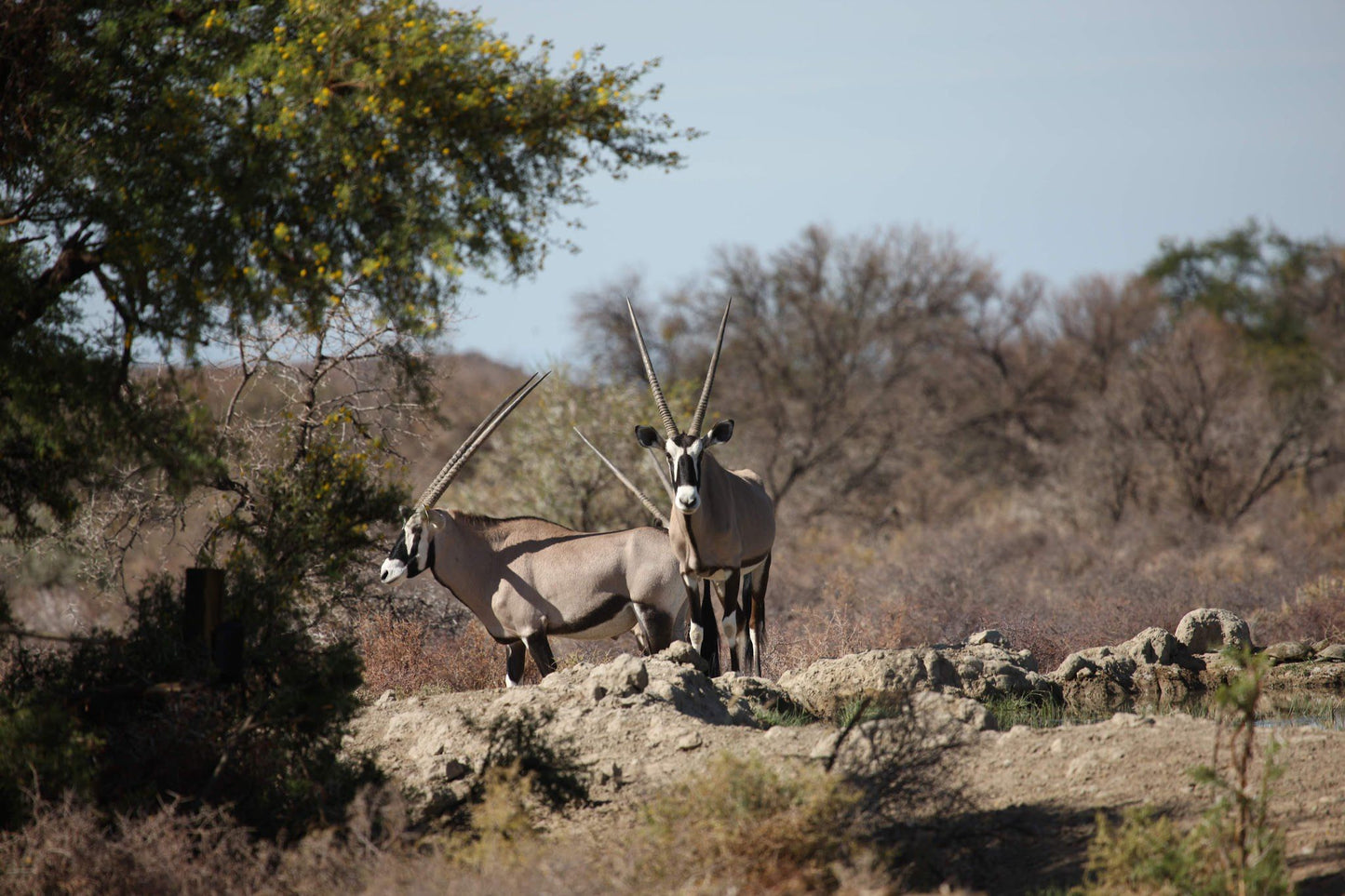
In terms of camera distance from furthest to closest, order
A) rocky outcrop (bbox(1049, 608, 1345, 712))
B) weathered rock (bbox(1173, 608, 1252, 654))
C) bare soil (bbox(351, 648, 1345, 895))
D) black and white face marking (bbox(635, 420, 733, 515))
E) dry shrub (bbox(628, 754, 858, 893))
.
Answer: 1. weathered rock (bbox(1173, 608, 1252, 654))
2. rocky outcrop (bbox(1049, 608, 1345, 712))
3. black and white face marking (bbox(635, 420, 733, 515))
4. bare soil (bbox(351, 648, 1345, 895))
5. dry shrub (bbox(628, 754, 858, 893))

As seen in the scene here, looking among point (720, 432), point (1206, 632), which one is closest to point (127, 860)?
point (720, 432)

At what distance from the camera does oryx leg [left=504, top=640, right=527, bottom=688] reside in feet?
31.0

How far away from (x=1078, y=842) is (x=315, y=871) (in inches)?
126

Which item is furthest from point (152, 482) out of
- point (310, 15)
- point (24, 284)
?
point (310, 15)

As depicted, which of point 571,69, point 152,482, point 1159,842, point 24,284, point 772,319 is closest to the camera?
point 1159,842

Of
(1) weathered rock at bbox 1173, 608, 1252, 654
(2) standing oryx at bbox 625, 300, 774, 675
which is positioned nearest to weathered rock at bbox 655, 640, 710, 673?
(2) standing oryx at bbox 625, 300, 774, 675

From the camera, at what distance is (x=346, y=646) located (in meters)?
6.35

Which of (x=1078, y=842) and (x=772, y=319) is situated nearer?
(x=1078, y=842)

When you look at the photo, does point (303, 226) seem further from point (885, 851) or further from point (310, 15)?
point (885, 851)

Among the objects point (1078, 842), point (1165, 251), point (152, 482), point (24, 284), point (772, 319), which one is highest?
point (1165, 251)

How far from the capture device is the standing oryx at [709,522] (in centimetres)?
904

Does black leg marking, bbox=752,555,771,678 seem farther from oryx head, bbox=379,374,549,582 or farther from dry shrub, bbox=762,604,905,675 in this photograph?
oryx head, bbox=379,374,549,582

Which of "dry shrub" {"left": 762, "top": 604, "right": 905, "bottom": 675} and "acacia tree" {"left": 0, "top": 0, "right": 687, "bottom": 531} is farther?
"dry shrub" {"left": 762, "top": 604, "right": 905, "bottom": 675}

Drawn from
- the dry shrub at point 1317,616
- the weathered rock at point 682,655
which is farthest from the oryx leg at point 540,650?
the dry shrub at point 1317,616
